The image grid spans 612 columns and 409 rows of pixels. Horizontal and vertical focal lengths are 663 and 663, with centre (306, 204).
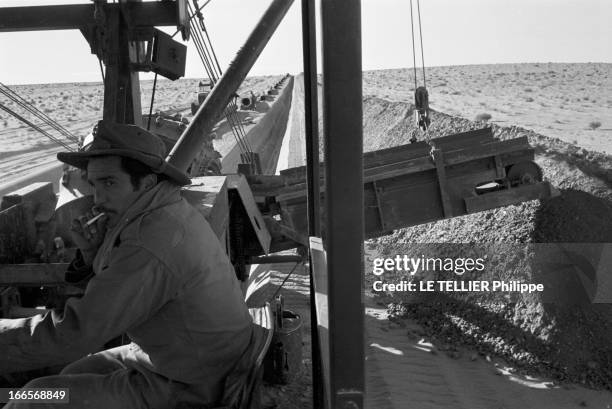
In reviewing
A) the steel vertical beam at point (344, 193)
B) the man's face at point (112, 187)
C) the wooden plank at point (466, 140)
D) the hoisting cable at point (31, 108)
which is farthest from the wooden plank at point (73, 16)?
the steel vertical beam at point (344, 193)

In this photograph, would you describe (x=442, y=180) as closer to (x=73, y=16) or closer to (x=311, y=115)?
(x=311, y=115)

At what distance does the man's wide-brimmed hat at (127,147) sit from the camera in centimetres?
283

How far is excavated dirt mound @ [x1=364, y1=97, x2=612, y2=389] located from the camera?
7.30 metres

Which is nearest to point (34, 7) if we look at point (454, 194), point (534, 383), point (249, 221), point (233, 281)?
point (249, 221)

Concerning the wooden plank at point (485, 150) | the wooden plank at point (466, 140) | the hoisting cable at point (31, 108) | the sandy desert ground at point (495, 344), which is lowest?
the sandy desert ground at point (495, 344)

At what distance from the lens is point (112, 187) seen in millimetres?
2863

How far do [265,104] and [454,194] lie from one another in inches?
1191

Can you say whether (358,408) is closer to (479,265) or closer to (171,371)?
(171,371)

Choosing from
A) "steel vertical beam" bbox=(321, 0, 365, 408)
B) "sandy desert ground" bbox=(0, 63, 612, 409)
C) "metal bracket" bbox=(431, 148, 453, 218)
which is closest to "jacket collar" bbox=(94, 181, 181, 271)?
"steel vertical beam" bbox=(321, 0, 365, 408)

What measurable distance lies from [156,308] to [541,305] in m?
6.16

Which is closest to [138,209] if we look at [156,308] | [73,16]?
[156,308]

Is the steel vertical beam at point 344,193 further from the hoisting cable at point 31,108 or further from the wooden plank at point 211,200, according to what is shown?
the hoisting cable at point 31,108

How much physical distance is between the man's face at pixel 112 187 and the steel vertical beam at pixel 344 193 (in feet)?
3.29

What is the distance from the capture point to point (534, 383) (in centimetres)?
709
